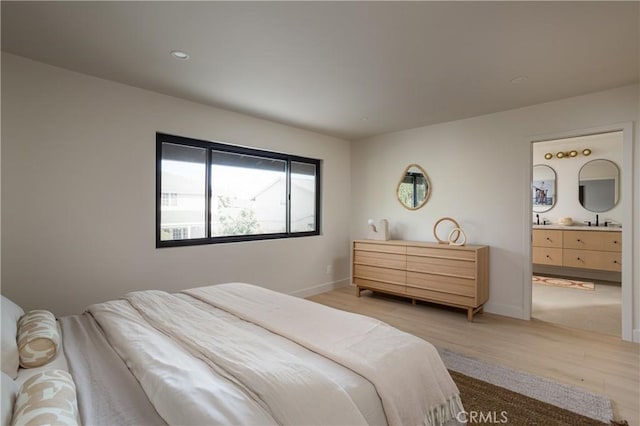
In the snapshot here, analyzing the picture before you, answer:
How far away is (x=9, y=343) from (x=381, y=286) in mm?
3768

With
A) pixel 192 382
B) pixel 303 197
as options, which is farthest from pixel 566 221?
pixel 192 382

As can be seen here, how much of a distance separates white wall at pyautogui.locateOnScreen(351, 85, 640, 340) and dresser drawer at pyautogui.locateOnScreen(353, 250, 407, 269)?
552 millimetres

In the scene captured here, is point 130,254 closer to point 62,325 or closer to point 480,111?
point 62,325

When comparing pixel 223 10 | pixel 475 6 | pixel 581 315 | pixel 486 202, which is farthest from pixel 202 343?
pixel 581 315

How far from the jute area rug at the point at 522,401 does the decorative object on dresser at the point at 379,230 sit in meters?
2.32

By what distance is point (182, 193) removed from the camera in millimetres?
3434

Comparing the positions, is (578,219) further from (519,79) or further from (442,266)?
(519,79)

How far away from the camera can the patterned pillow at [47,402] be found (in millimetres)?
862

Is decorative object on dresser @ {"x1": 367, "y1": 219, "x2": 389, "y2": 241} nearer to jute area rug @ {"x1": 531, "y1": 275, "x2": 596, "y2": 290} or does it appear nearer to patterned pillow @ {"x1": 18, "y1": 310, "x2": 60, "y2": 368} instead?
jute area rug @ {"x1": 531, "y1": 275, "x2": 596, "y2": 290}

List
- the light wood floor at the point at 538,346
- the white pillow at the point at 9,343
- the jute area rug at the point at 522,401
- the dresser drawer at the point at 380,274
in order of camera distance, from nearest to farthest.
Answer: the white pillow at the point at 9,343 < the jute area rug at the point at 522,401 < the light wood floor at the point at 538,346 < the dresser drawer at the point at 380,274

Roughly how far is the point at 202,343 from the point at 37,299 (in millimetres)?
2051

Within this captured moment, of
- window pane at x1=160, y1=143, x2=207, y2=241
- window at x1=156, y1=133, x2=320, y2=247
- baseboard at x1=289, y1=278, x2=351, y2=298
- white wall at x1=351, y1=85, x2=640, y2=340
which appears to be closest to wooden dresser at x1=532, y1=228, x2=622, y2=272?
white wall at x1=351, y1=85, x2=640, y2=340

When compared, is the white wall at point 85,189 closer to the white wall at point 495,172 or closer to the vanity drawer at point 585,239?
the white wall at point 495,172

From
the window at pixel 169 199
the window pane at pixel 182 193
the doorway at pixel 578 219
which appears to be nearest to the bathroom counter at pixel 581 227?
the doorway at pixel 578 219
